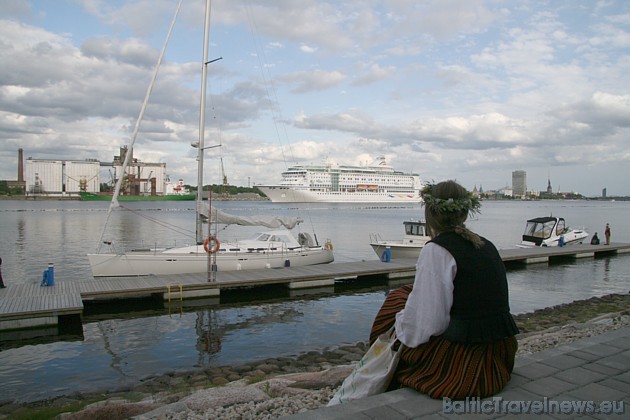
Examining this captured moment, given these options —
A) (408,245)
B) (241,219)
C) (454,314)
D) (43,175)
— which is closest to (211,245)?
(241,219)

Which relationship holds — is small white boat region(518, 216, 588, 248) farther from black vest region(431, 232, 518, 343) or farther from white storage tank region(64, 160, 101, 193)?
white storage tank region(64, 160, 101, 193)

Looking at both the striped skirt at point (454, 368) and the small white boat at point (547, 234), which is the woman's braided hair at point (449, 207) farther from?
the small white boat at point (547, 234)

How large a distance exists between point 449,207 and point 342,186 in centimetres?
11435

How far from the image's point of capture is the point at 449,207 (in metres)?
3.46

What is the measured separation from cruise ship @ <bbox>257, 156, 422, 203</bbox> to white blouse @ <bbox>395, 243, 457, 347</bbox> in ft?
361

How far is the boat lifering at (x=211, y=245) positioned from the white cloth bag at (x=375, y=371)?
43.8ft

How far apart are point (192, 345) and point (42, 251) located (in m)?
23.4

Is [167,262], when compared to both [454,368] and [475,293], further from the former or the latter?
[475,293]

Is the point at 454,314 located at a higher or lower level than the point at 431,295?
lower

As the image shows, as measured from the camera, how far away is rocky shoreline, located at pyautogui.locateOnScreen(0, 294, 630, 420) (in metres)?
5.49

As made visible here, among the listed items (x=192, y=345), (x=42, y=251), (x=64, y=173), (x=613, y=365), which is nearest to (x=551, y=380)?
(x=613, y=365)

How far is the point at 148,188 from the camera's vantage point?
174 m

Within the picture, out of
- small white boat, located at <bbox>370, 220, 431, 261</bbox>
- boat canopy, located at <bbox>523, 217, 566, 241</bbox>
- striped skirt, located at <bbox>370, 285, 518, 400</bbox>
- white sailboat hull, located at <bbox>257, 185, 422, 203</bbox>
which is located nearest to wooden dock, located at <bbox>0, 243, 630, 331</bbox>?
small white boat, located at <bbox>370, 220, 431, 261</bbox>

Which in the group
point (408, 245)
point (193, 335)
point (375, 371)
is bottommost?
point (193, 335)
